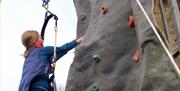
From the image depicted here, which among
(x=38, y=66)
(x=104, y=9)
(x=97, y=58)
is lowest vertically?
(x=38, y=66)

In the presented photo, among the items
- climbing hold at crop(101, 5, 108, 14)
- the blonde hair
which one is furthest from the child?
climbing hold at crop(101, 5, 108, 14)

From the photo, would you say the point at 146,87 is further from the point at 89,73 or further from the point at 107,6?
the point at 107,6

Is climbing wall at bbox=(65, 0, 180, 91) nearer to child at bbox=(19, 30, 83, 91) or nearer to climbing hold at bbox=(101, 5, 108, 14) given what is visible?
climbing hold at bbox=(101, 5, 108, 14)

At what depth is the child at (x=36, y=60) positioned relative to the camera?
14.9ft

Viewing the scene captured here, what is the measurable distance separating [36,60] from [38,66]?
0.34 feet

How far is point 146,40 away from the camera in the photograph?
102 inches

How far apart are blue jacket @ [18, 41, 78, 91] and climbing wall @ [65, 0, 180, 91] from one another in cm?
44

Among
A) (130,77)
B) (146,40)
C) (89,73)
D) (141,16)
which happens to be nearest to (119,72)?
(130,77)

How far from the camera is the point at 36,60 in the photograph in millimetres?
4680

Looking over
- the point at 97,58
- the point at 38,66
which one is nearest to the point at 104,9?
the point at 97,58

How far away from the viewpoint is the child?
4.53m

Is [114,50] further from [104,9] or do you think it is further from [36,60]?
[36,60]

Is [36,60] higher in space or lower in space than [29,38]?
lower

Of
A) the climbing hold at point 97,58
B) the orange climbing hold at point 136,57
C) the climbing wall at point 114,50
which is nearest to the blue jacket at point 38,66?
the climbing wall at point 114,50
